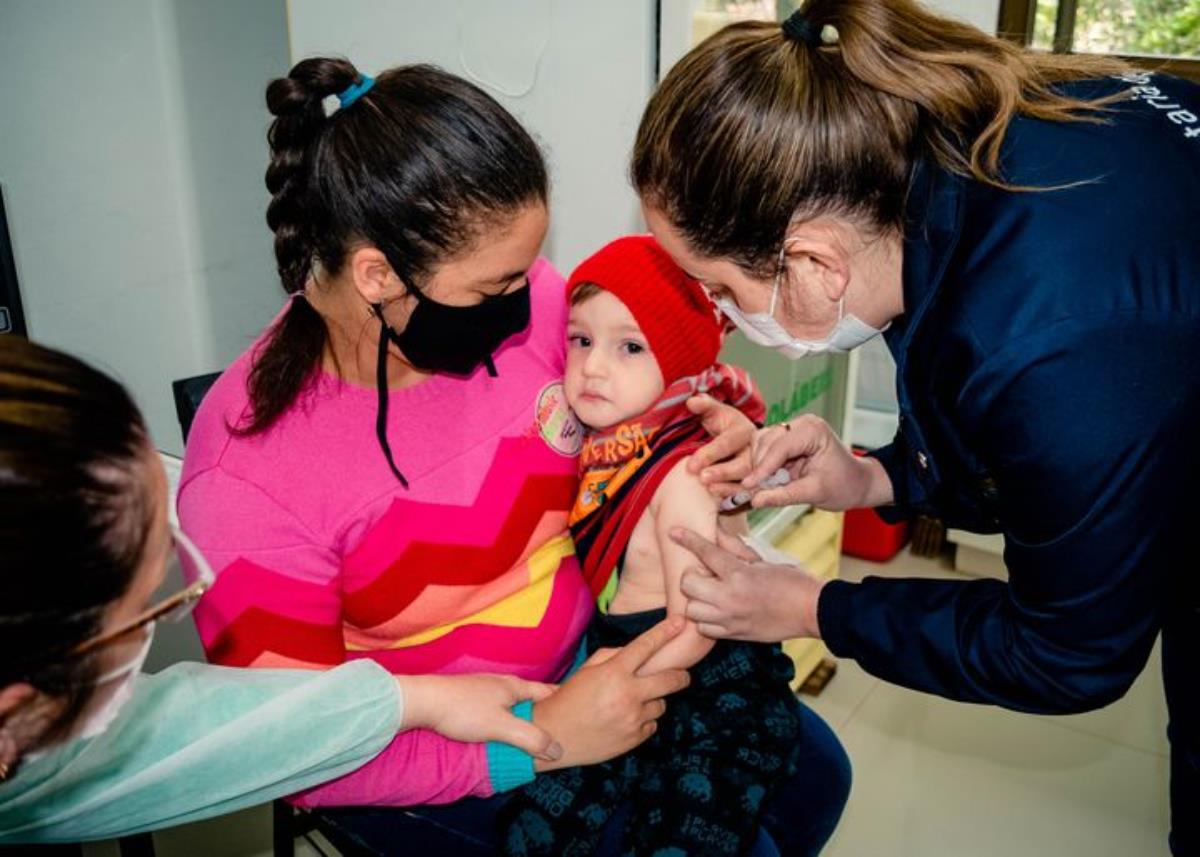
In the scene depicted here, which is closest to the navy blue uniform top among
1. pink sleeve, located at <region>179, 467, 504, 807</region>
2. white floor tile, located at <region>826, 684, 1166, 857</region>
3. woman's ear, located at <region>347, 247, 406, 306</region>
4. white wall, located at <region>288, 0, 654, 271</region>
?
woman's ear, located at <region>347, 247, 406, 306</region>

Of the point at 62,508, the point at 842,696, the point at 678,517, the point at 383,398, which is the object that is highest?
the point at 62,508

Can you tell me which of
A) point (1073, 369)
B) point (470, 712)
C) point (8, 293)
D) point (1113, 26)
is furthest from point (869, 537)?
point (8, 293)

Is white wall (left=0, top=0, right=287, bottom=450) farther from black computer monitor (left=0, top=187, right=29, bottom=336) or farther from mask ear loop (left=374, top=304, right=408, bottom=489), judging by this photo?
mask ear loop (left=374, top=304, right=408, bottom=489)

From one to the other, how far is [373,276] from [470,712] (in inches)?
21.7

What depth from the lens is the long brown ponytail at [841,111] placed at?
96cm

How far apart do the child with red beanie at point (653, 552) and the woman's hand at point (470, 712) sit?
0.07 m

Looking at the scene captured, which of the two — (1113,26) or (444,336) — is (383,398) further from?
(1113,26)

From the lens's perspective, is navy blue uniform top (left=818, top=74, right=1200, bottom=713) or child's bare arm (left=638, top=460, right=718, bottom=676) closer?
navy blue uniform top (left=818, top=74, right=1200, bottom=713)

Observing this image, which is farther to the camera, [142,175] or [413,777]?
[142,175]

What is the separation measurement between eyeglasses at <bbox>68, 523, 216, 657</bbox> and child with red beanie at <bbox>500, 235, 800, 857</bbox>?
1.94ft

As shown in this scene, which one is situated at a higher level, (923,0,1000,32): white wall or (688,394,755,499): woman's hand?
(923,0,1000,32): white wall

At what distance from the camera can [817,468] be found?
4.91 feet

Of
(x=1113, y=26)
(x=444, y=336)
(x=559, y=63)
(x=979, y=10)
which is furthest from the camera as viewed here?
(x=1113, y=26)

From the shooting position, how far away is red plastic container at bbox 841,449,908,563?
311cm
